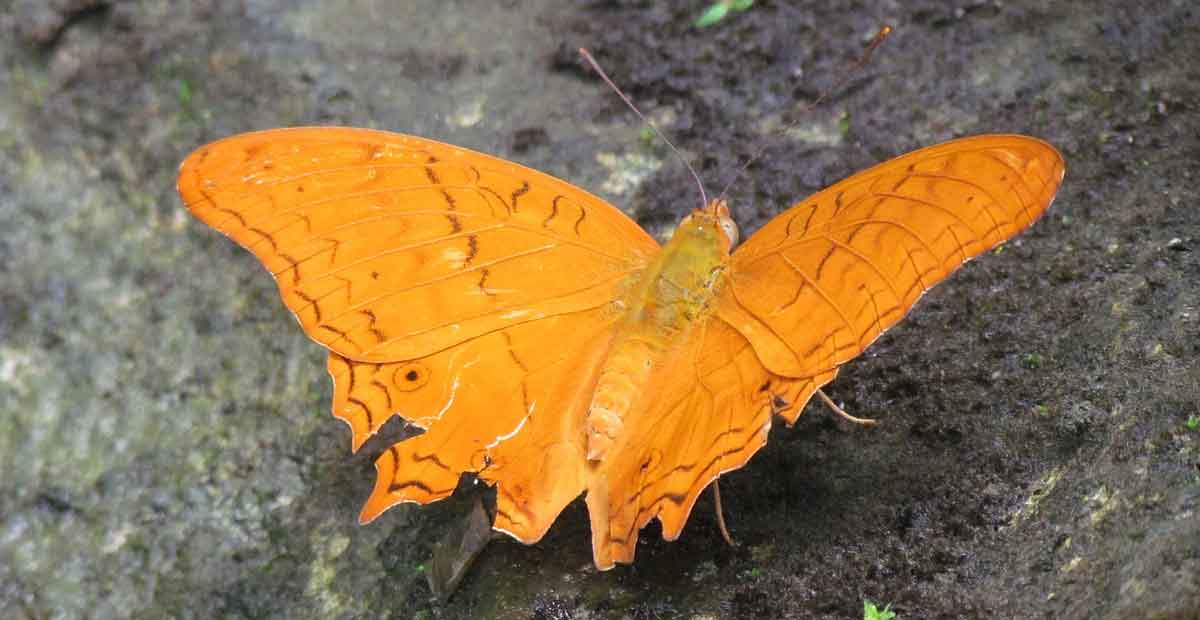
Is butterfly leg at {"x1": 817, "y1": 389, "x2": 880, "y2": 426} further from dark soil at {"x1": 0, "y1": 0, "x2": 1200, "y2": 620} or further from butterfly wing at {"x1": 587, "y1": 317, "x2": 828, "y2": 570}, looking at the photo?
butterfly wing at {"x1": 587, "y1": 317, "x2": 828, "y2": 570}

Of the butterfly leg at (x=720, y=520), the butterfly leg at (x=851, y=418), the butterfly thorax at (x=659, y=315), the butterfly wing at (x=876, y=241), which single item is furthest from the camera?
the butterfly leg at (x=851, y=418)

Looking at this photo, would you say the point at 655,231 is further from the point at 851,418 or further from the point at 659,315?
the point at 851,418

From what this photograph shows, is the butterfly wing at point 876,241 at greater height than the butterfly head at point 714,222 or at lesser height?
greater

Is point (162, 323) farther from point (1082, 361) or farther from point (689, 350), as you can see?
point (1082, 361)

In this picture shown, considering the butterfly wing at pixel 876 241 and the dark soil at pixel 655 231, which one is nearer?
the butterfly wing at pixel 876 241

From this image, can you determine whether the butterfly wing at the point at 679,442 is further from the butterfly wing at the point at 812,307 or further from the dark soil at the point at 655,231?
the dark soil at the point at 655,231

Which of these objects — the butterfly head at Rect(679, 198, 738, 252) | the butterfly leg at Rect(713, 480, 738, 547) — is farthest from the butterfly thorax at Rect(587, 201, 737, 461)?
the butterfly leg at Rect(713, 480, 738, 547)

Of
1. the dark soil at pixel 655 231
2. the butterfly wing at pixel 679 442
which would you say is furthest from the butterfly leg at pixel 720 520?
the butterfly wing at pixel 679 442
